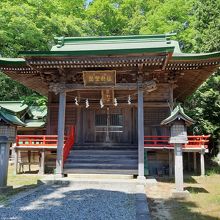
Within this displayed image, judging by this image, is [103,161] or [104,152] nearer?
[103,161]

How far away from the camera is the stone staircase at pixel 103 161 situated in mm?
12878

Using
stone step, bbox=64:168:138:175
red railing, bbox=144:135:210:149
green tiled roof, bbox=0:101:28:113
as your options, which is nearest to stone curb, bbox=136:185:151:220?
stone step, bbox=64:168:138:175

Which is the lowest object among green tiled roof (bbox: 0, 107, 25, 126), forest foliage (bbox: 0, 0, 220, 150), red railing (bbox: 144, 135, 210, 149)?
red railing (bbox: 144, 135, 210, 149)

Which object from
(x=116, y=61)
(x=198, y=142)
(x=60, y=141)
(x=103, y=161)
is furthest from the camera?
(x=198, y=142)

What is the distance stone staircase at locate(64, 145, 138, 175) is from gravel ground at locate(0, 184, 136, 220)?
6.89 feet

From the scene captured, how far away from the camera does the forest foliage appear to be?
21672 millimetres

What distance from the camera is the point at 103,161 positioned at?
13.6 metres

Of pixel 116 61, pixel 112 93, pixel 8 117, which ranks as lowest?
pixel 8 117

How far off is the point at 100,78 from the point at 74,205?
7.18 meters

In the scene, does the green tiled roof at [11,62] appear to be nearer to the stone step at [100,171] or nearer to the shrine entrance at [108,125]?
the shrine entrance at [108,125]

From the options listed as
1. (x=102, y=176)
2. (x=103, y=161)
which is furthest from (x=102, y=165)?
(x=102, y=176)

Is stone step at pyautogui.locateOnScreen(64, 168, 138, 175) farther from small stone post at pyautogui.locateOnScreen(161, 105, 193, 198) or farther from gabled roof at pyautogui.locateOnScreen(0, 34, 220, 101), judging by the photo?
gabled roof at pyautogui.locateOnScreen(0, 34, 220, 101)

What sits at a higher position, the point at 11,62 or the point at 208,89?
the point at 208,89

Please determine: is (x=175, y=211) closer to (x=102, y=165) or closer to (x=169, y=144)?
(x=102, y=165)
